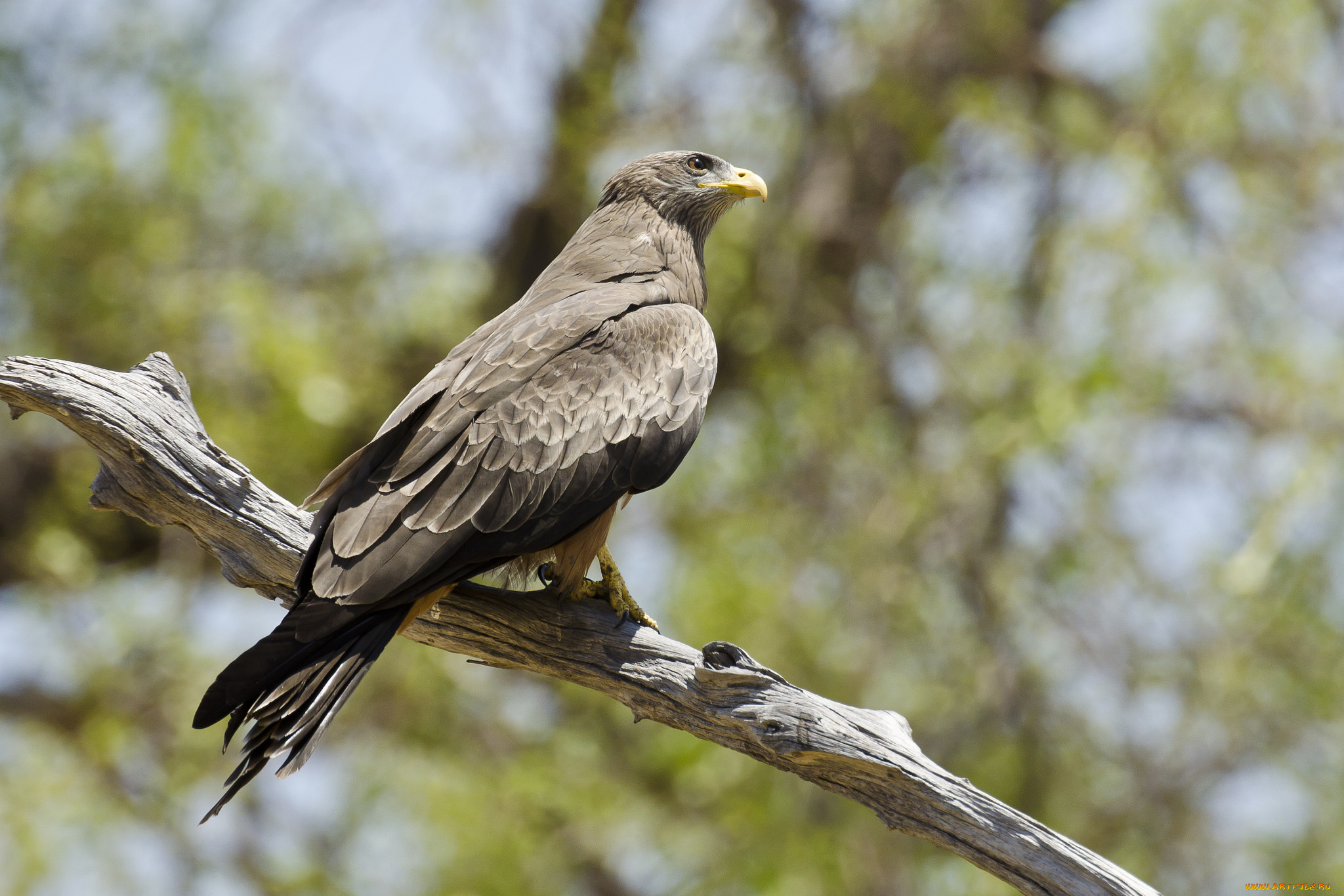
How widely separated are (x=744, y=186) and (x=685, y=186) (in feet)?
0.85

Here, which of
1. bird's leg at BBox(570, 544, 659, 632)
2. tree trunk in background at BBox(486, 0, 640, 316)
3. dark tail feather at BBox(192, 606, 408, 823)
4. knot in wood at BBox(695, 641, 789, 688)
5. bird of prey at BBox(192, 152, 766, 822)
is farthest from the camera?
tree trunk in background at BBox(486, 0, 640, 316)

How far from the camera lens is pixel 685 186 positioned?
5285 mm

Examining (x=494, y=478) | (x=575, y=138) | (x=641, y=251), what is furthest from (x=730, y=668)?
(x=575, y=138)

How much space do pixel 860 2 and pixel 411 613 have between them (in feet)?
19.8

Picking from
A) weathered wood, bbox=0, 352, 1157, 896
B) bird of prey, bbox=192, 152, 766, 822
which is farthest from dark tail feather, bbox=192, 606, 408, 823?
weathered wood, bbox=0, 352, 1157, 896

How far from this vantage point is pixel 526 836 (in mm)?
7887

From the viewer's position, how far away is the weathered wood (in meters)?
3.37

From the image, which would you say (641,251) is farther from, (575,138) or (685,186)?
(575,138)

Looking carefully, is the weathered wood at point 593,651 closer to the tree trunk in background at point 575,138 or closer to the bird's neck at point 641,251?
the bird's neck at point 641,251

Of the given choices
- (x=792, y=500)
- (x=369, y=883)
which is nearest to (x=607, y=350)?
(x=792, y=500)

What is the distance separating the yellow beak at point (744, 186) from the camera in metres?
5.27

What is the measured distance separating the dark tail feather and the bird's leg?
0.83 meters

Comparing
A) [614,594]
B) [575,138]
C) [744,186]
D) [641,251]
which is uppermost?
[575,138]

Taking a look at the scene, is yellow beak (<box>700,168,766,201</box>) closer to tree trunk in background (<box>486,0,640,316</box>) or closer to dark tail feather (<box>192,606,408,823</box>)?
dark tail feather (<box>192,606,408,823</box>)
